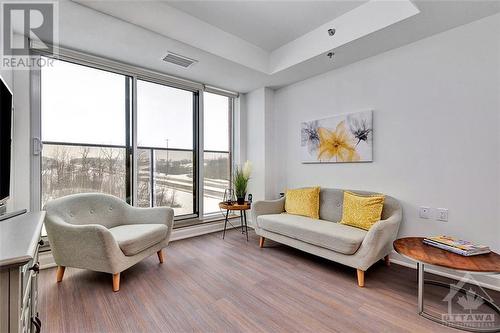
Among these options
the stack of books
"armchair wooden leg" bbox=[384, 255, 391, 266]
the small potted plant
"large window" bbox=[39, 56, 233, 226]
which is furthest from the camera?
the small potted plant

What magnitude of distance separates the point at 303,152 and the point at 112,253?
9.16 ft

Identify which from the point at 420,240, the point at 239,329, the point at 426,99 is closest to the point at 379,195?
the point at 420,240

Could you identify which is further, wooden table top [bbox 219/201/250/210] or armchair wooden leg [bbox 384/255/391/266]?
wooden table top [bbox 219/201/250/210]

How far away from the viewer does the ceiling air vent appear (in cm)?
289

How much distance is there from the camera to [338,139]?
10.6 ft

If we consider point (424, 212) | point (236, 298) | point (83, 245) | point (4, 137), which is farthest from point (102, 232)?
point (424, 212)

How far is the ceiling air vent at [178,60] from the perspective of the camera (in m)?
2.89

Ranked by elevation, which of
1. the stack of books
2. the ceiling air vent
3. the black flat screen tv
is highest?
the ceiling air vent

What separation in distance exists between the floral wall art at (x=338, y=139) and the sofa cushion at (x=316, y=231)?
0.93 m

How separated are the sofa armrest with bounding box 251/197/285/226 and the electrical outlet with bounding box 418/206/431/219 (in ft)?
5.49

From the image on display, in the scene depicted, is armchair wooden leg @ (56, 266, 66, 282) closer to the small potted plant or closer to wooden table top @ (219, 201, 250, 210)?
wooden table top @ (219, 201, 250, 210)

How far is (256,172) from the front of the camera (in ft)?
13.6

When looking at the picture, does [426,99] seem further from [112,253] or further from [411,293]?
[112,253]

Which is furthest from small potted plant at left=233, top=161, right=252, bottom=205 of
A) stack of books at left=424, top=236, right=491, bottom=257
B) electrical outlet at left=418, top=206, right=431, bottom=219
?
stack of books at left=424, top=236, right=491, bottom=257
